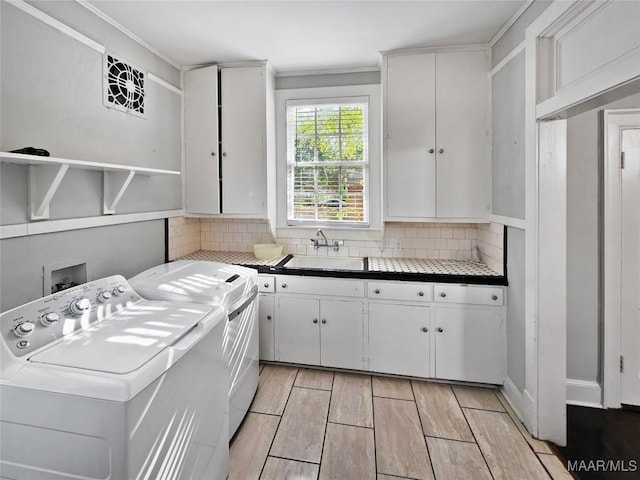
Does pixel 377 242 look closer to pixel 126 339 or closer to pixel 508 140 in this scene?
pixel 508 140

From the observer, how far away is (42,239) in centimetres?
183

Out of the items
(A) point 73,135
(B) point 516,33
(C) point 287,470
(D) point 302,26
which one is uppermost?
(D) point 302,26

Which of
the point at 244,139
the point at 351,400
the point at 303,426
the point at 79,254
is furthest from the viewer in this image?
the point at 244,139

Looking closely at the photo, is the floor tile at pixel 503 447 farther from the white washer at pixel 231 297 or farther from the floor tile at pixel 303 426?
the white washer at pixel 231 297

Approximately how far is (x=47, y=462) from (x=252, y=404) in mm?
1403

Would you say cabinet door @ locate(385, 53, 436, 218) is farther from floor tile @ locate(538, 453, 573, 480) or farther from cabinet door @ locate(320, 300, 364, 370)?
floor tile @ locate(538, 453, 573, 480)

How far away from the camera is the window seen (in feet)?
10.5

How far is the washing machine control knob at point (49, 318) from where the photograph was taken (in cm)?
139

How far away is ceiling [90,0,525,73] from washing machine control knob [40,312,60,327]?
192cm

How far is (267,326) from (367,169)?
1.74 m

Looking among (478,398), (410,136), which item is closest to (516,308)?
(478,398)

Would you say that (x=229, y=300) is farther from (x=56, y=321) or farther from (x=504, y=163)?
(x=504, y=163)

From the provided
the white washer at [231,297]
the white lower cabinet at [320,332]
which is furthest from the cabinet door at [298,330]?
the white washer at [231,297]

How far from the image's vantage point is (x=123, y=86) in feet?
7.77
